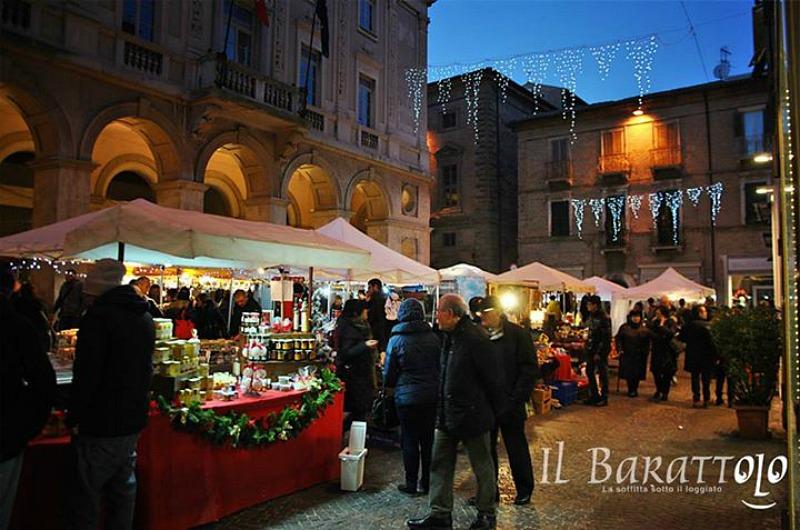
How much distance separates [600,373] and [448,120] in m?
21.3

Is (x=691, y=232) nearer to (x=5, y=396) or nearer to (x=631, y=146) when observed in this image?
(x=631, y=146)

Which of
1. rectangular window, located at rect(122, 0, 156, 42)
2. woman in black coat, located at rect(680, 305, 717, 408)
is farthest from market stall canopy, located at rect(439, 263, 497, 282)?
rectangular window, located at rect(122, 0, 156, 42)

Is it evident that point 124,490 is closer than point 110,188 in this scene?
Yes

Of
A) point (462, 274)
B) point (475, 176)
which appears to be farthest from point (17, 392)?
point (475, 176)

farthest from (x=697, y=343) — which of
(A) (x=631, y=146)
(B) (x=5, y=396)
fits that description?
(A) (x=631, y=146)

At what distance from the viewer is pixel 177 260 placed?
6473 millimetres

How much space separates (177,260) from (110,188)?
8916 millimetres

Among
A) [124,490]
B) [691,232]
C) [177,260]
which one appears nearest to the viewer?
[124,490]

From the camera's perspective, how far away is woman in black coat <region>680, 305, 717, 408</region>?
9.59m

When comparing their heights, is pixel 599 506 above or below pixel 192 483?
below

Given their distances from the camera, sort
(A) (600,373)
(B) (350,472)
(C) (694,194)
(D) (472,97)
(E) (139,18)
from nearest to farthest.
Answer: (B) (350,472)
(A) (600,373)
(E) (139,18)
(C) (694,194)
(D) (472,97)

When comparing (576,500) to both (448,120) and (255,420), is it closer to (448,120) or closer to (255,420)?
(255,420)

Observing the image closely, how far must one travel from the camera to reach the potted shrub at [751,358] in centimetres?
718

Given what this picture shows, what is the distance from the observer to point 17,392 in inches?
107
